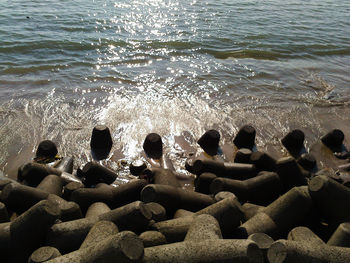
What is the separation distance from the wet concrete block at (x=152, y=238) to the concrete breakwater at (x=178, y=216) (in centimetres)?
1

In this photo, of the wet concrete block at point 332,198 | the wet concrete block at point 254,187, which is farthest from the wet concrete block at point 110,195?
the wet concrete block at point 332,198

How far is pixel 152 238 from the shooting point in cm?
384

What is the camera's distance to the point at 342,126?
9.20 metres

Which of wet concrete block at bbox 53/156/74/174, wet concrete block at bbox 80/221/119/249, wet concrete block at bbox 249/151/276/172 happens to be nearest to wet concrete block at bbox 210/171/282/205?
wet concrete block at bbox 249/151/276/172

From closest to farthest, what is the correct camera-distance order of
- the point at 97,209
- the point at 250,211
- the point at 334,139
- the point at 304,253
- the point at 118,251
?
the point at 118,251 → the point at 304,253 → the point at 97,209 → the point at 250,211 → the point at 334,139

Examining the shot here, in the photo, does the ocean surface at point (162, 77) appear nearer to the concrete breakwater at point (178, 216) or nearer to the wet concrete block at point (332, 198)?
the concrete breakwater at point (178, 216)

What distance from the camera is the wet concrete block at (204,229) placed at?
12.4ft

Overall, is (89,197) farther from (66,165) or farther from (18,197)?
(66,165)

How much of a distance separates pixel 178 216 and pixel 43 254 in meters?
1.89

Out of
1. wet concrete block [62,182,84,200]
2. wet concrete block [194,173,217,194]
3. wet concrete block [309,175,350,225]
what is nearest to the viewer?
wet concrete block [309,175,350,225]

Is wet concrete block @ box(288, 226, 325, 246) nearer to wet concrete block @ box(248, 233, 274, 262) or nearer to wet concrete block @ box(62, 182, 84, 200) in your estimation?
wet concrete block @ box(248, 233, 274, 262)

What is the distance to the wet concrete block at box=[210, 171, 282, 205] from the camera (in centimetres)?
549

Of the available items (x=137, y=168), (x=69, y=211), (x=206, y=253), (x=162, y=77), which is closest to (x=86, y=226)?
(x=69, y=211)

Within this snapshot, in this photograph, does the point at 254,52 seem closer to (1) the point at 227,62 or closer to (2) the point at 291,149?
(1) the point at 227,62
